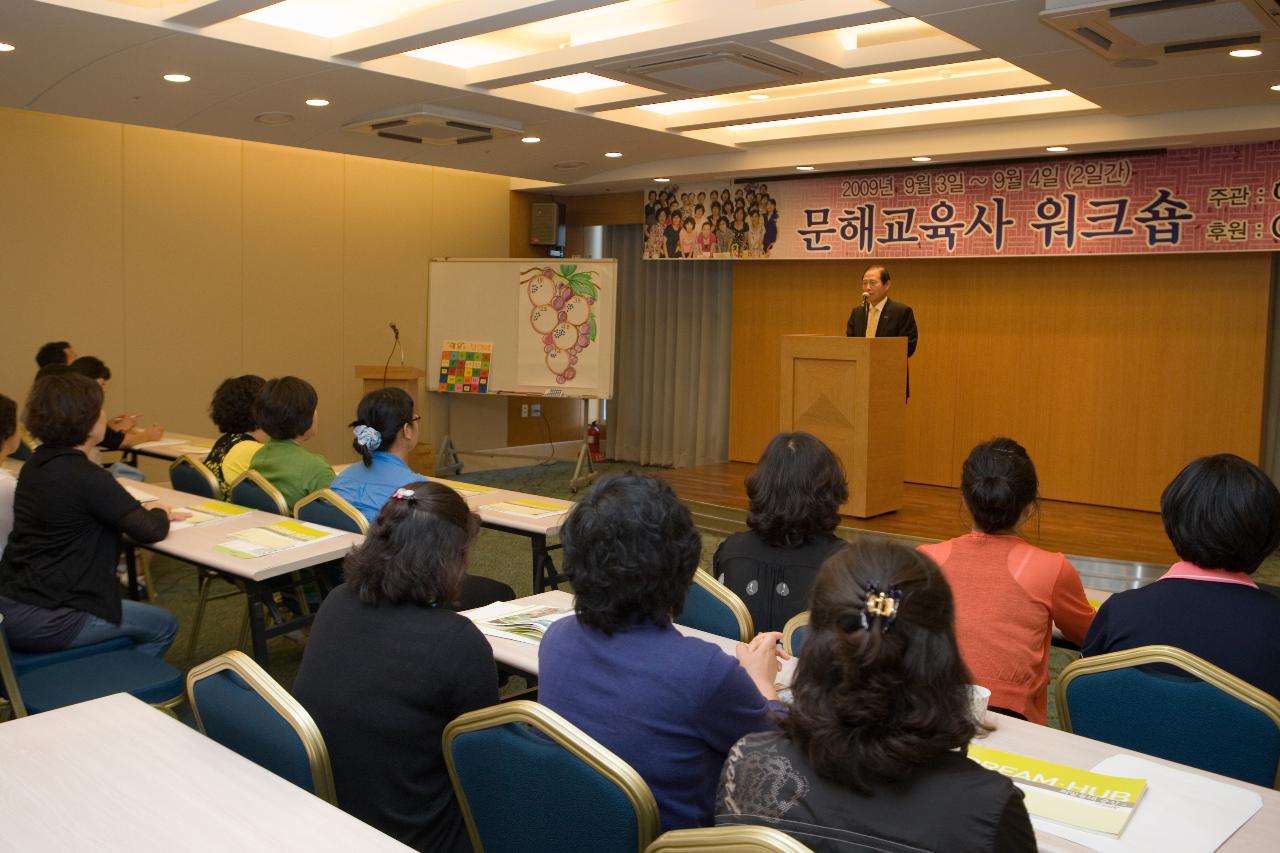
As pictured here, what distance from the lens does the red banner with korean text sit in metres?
6.44

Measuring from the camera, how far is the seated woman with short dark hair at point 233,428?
14.8ft

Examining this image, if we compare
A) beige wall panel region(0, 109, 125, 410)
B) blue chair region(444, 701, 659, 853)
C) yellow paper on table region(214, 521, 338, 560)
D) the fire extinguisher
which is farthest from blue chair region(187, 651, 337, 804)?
the fire extinguisher

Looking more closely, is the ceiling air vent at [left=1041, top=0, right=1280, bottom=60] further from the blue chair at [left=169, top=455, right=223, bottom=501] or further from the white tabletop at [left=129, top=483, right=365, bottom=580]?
the blue chair at [left=169, top=455, right=223, bottom=501]

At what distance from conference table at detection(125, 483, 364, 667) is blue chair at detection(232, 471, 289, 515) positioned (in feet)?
0.29

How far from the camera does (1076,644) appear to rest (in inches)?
100

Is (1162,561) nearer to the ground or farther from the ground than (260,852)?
nearer to the ground

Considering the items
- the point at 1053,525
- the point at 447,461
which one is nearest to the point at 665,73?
the point at 1053,525

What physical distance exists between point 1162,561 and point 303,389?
4416 millimetres

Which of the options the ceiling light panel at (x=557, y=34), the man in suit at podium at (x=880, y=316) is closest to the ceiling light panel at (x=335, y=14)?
the ceiling light panel at (x=557, y=34)

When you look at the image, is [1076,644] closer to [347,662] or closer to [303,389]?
[347,662]

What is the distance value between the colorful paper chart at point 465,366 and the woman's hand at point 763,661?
7.05 meters

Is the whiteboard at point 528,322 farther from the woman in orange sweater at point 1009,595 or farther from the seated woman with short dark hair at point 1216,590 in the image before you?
the seated woman with short dark hair at point 1216,590

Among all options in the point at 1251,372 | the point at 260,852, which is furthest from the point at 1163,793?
the point at 1251,372

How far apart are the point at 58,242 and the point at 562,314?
11.7 feet
